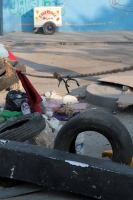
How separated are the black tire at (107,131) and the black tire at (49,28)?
1626cm

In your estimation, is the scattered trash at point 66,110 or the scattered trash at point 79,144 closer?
the scattered trash at point 79,144

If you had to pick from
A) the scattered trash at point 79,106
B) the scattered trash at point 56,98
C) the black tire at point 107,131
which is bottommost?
the scattered trash at point 56,98

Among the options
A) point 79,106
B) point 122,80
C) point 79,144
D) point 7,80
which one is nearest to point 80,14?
point 7,80

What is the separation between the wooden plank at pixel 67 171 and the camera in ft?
13.0

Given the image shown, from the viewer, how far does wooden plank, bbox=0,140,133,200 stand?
13.0 feet

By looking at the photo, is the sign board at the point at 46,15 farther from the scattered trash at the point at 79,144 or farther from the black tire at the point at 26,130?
the scattered trash at the point at 79,144

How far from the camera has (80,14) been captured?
2145cm

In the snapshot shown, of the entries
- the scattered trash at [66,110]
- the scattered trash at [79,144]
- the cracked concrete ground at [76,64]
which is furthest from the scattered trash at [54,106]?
the scattered trash at [79,144]

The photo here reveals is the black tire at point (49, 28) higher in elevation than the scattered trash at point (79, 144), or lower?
lower

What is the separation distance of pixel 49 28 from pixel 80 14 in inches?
72.2

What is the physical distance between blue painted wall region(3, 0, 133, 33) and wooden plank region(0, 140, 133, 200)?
683 inches

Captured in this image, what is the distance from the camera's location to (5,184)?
441 cm

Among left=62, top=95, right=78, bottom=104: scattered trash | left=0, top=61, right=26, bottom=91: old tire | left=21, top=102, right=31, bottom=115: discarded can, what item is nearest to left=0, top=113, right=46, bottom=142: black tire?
left=21, top=102, right=31, bottom=115: discarded can

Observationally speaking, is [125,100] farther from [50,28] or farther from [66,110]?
[50,28]
